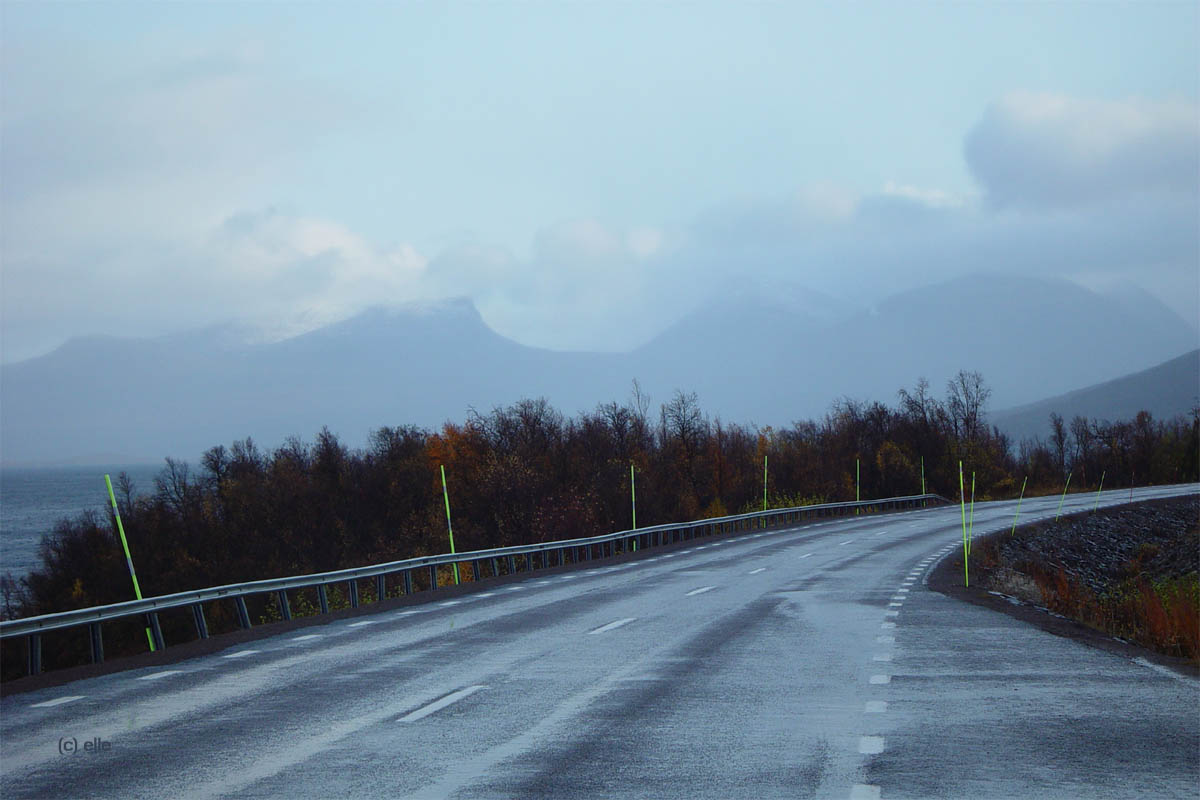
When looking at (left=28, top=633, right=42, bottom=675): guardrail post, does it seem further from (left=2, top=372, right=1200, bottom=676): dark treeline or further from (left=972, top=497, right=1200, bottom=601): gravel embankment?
(left=2, top=372, right=1200, bottom=676): dark treeline

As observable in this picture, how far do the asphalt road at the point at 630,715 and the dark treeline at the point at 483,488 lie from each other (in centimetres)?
4899

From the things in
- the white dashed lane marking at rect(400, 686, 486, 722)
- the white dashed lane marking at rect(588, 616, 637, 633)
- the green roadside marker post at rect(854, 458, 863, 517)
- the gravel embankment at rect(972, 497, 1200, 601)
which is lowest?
the gravel embankment at rect(972, 497, 1200, 601)

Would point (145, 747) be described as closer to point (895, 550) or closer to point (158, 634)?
point (158, 634)

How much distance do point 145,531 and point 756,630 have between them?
7123 centimetres

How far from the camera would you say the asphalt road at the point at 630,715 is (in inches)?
297

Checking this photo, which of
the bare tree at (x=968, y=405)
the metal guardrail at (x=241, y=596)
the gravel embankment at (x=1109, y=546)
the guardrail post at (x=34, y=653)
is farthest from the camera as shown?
the bare tree at (x=968, y=405)

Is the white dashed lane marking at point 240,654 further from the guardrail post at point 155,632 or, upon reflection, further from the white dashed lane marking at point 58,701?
the white dashed lane marking at point 58,701

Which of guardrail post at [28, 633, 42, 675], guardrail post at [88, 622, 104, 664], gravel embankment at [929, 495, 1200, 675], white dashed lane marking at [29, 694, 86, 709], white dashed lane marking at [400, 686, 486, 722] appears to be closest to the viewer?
white dashed lane marking at [400, 686, 486, 722]

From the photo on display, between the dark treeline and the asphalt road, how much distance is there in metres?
49.0

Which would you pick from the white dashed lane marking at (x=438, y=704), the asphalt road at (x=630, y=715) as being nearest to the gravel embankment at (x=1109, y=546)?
the asphalt road at (x=630, y=715)

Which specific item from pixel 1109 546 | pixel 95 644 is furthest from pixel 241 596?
pixel 1109 546

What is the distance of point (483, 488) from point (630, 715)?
2344 inches

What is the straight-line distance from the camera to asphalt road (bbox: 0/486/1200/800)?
7539 millimetres

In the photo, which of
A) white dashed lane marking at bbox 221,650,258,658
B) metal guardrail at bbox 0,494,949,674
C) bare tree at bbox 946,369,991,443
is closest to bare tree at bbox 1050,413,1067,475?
bare tree at bbox 946,369,991,443
